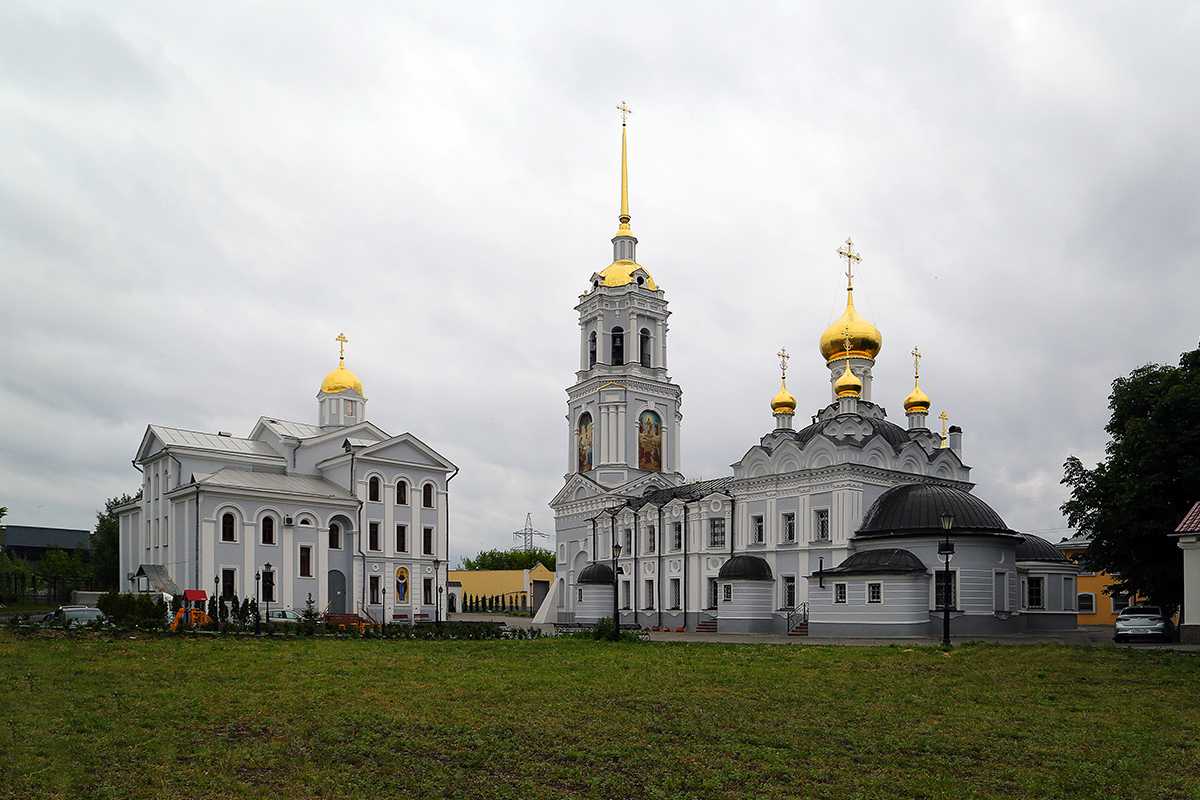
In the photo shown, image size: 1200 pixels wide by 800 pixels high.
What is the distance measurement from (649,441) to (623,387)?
3.60 metres

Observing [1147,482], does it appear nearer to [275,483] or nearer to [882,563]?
[882,563]

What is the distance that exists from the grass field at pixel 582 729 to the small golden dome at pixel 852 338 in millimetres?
33831

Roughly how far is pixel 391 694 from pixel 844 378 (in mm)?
38809

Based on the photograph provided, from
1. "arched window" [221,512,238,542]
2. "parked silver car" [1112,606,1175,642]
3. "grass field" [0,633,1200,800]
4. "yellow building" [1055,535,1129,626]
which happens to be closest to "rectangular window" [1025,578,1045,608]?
"parked silver car" [1112,606,1175,642]

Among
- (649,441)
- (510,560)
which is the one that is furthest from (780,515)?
(510,560)

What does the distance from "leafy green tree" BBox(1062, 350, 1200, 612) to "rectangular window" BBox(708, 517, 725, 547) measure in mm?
17586

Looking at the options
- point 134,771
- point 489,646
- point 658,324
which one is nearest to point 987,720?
point 134,771

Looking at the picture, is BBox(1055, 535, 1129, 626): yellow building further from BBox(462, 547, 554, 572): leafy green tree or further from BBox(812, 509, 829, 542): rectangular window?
BBox(462, 547, 554, 572): leafy green tree

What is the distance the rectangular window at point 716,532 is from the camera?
51.1 metres

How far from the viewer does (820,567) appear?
45.5m

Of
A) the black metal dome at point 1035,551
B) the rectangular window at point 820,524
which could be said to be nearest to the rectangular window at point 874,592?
the rectangular window at point 820,524

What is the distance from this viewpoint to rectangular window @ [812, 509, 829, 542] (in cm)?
4628

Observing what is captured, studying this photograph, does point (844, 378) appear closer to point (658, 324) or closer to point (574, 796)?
point (658, 324)

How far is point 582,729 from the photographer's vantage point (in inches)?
498
